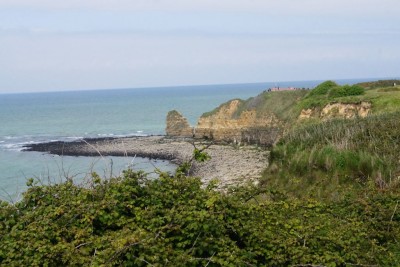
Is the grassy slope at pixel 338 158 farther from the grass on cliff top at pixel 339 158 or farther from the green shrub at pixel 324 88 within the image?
the green shrub at pixel 324 88

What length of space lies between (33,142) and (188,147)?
80.8ft

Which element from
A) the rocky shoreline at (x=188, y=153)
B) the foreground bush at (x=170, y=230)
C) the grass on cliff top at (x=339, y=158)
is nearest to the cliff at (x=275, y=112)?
the rocky shoreline at (x=188, y=153)

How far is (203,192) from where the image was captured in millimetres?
8031

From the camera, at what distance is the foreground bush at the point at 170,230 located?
6555mm

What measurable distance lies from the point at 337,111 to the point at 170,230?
3619cm

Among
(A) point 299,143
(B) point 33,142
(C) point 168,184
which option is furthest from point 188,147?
(C) point 168,184

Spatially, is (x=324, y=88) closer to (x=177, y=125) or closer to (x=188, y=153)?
(x=188, y=153)

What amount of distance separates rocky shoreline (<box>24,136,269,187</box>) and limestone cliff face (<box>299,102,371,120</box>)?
17.7 ft

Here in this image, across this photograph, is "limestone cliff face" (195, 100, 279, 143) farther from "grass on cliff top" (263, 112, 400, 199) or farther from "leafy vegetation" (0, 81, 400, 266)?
"leafy vegetation" (0, 81, 400, 266)

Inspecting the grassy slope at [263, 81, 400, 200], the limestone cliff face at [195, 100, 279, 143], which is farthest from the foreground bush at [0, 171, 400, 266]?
the limestone cliff face at [195, 100, 279, 143]

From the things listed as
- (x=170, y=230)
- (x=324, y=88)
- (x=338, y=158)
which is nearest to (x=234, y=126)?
(x=324, y=88)

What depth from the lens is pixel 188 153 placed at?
49812mm

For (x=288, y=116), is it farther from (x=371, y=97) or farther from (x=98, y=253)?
(x=98, y=253)

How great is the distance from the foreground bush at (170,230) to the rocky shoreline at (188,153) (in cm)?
2224
